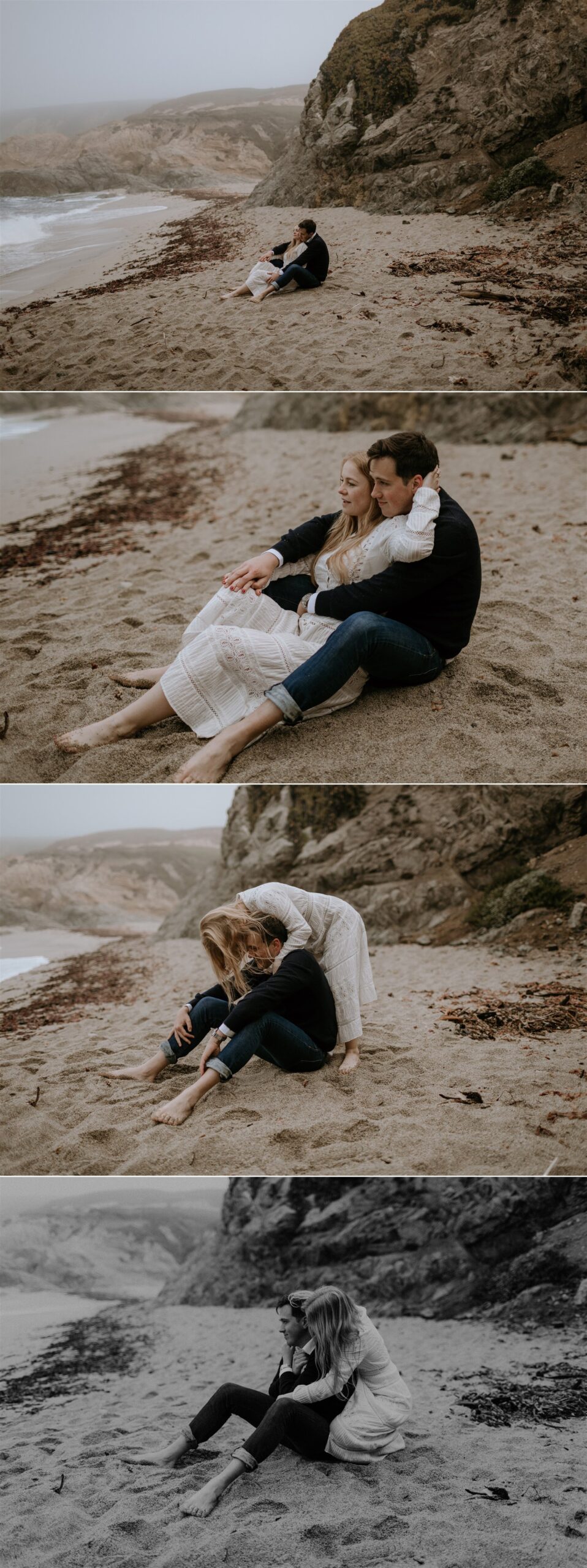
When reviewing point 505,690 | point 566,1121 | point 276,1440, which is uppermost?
point 505,690

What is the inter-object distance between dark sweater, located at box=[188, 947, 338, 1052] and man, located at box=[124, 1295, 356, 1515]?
0.84m

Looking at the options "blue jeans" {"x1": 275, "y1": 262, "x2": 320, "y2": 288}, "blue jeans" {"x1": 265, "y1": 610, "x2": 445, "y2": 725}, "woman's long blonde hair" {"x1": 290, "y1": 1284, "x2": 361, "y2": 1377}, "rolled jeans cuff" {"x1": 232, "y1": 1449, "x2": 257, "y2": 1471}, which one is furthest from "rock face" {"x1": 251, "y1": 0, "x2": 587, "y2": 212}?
"rolled jeans cuff" {"x1": 232, "y1": 1449, "x2": 257, "y2": 1471}

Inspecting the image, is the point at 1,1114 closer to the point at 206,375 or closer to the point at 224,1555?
the point at 224,1555

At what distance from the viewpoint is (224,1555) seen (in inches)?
105

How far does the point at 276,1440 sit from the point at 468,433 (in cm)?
487

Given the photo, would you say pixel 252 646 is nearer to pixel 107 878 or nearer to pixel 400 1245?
pixel 107 878

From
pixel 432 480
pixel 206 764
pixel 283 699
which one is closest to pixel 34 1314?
pixel 206 764

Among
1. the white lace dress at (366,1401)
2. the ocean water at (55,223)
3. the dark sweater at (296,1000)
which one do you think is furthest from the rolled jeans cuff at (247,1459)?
the ocean water at (55,223)

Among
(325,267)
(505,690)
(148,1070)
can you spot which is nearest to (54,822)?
(148,1070)

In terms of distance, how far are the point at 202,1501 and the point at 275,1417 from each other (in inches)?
11.6

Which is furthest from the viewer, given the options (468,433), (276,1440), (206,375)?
(468,433)

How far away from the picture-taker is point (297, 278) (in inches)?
159

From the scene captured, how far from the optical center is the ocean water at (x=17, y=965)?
3850 millimetres

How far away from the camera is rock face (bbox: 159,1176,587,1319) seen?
4289mm
